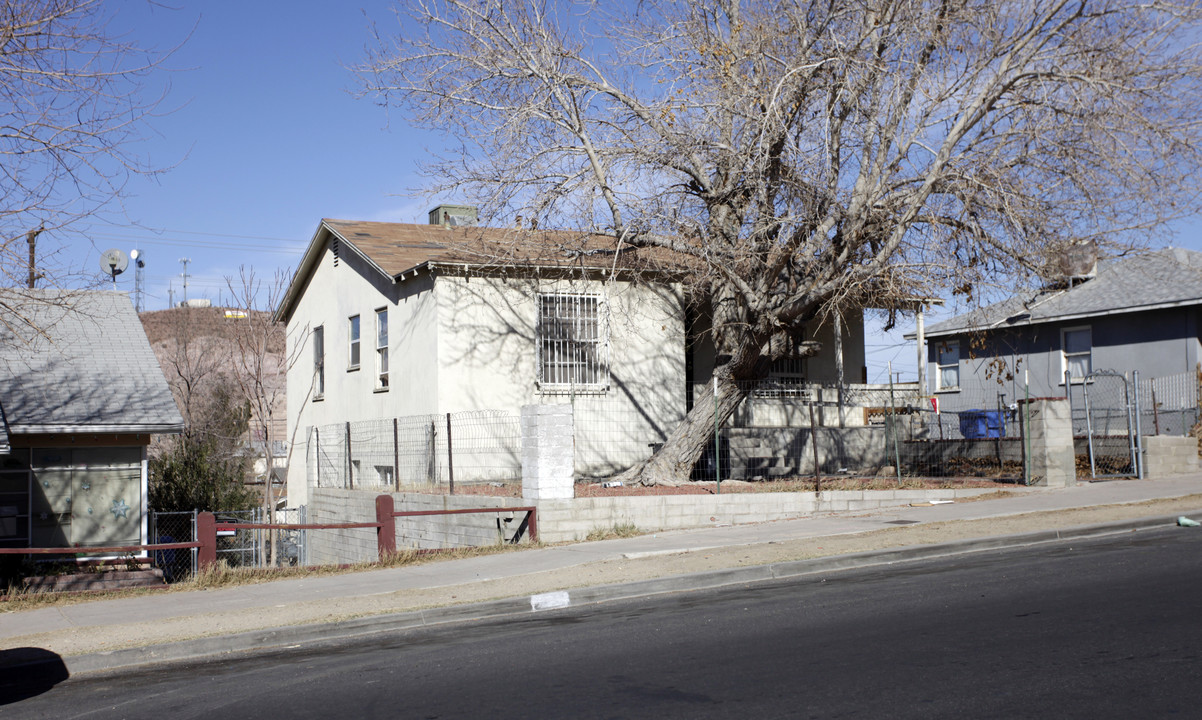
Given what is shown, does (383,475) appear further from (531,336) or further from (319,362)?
(319,362)

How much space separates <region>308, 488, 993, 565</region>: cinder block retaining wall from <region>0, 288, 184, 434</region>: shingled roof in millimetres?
5550

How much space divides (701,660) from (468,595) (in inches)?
163

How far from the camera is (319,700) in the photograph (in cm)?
659

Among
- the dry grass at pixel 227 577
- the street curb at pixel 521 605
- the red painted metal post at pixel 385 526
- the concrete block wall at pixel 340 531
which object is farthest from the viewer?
the concrete block wall at pixel 340 531

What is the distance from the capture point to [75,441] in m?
19.9

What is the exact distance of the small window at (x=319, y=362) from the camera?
25.8 meters

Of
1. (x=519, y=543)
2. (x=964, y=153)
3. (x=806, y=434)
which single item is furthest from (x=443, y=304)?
(x=964, y=153)

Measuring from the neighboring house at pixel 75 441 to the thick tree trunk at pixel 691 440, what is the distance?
9.28 meters

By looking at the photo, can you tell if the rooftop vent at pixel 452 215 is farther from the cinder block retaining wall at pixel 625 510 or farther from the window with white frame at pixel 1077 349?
the window with white frame at pixel 1077 349

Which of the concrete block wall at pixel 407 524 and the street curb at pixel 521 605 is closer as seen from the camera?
the street curb at pixel 521 605

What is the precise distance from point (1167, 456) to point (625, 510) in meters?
11.2

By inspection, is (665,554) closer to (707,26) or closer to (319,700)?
(319,700)

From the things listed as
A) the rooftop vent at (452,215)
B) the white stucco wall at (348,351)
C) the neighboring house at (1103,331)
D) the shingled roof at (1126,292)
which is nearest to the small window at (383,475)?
the white stucco wall at (348,351)

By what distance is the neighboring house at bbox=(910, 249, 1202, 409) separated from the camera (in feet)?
87.1
